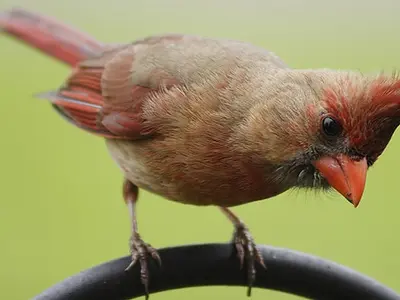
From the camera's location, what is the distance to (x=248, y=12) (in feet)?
35.6

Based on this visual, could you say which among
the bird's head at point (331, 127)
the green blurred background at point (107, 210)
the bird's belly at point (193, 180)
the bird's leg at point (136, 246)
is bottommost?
the green blurred background at point (107, 210)

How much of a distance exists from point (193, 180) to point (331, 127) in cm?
67

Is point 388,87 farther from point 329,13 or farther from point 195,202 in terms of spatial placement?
point 329,13

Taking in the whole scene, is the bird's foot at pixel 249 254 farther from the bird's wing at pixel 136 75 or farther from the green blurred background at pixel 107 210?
the green blurred background at pixel 107 210

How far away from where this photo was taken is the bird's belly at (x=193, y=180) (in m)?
3.34

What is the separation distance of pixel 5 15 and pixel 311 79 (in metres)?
2.01

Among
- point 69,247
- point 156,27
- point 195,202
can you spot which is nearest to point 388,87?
point 195,202

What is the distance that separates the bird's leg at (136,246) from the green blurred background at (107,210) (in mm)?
1089

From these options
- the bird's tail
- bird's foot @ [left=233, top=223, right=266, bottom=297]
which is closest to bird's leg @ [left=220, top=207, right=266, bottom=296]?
bird's foot @ [left=233, top=223, right=266, bottom=297]

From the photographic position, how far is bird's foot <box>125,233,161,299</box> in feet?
10.0

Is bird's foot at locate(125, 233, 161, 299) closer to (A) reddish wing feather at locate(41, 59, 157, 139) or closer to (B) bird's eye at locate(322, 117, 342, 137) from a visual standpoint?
(A) reddish wing feather at locate(41, 59, 157, 139)

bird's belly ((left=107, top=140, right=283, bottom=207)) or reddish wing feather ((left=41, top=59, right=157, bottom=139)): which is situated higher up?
reddish wing feather ((left=41, top=59, right=157, bottom=139))

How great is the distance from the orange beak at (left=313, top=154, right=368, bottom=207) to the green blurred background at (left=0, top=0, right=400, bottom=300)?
1.67 meters

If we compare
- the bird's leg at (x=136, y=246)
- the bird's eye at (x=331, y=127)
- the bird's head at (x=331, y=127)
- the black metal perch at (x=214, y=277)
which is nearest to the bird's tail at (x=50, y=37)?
the bird's leg at (x=136, y=246)
